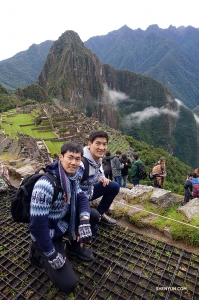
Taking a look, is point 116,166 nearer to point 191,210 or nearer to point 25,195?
point 191,210

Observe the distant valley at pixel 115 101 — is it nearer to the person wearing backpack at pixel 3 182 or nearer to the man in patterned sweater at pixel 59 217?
the person wearing backpack at pixel 3 182

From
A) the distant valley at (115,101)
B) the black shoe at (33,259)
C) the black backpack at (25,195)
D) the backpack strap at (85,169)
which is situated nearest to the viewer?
the black backpack at (25,195)

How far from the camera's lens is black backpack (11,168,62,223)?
8.03 ft

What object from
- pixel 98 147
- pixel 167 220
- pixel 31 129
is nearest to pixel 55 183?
pixel 98 147

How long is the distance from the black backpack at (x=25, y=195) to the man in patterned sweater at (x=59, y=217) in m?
0.06

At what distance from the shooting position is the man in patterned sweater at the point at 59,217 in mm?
2344

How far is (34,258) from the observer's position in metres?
Result: 2.92

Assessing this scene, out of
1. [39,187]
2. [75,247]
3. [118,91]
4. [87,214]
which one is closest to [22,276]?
[75,247]

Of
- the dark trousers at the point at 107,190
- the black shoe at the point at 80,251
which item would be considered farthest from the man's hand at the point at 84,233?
the dark trousers at the point at 107,190

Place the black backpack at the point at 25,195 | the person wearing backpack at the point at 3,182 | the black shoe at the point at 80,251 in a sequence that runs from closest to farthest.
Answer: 1. the black backpack at the point at 25,195
2. the black shoe at the point at 80,251
3. the person wearing backpack at the point at 3,182

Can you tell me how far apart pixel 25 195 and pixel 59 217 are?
509mm

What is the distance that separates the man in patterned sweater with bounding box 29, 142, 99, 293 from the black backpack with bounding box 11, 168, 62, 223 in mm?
61

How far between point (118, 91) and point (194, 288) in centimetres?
18453

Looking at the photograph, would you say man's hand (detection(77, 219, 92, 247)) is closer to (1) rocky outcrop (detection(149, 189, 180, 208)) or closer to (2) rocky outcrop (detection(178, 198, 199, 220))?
(2) rocky outcrop (detection(178, 198, 199, 220))
